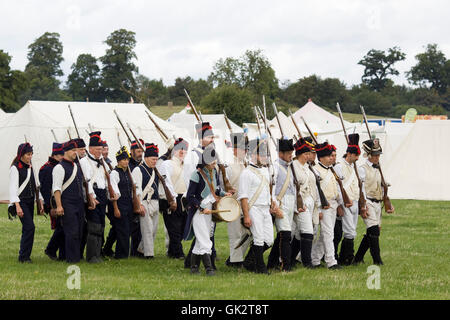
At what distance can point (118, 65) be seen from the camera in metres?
97.8

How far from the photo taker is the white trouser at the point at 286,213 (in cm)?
955

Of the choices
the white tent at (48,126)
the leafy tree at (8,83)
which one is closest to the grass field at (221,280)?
the white tent at (48,126)

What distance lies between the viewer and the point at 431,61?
384 ft

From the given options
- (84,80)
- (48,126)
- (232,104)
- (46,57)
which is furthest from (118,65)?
(48,126)

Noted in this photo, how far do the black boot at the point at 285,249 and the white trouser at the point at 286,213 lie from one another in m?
0.09

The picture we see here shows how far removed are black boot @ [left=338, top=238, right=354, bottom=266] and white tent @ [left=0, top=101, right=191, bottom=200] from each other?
41.4 ft

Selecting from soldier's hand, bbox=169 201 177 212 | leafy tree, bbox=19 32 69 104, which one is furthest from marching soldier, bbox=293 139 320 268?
leafy tree, bbox=19 32 69 104

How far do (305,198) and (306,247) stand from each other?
2.37 feet

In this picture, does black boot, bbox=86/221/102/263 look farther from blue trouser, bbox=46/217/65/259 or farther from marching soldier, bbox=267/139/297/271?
marching soldier, bbox=267/139/297/271

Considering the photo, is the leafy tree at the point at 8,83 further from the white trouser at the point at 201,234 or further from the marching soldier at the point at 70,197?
the white trouser at the point at 201,234

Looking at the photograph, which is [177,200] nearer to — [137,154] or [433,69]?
[137,154]

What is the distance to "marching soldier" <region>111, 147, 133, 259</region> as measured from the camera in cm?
1106

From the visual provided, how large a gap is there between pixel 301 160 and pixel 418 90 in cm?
10741
